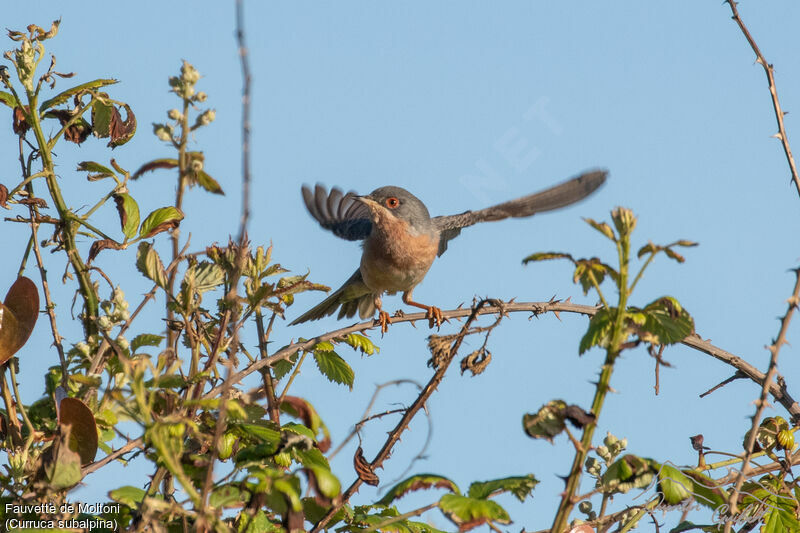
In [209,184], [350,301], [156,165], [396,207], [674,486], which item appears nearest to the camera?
[674,486]

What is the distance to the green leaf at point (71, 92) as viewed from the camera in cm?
351

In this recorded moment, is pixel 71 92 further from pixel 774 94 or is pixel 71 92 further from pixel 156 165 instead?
pixel 774 94

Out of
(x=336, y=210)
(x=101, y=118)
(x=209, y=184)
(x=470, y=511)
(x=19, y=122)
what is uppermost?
(x=336, y=210)

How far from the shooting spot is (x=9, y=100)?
11.4ft

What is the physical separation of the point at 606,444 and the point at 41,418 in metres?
2.29

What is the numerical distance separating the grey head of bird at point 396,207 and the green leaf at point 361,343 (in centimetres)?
340

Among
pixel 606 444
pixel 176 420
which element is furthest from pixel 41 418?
pixel 606 444

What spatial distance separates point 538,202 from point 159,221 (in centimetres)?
327

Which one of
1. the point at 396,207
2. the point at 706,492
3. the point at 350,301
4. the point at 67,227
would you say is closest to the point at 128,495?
the point at 67,227

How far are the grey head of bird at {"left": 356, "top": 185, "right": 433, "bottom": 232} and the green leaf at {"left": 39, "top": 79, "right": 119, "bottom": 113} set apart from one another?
3.70 metres

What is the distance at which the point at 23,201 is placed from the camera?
3.43m

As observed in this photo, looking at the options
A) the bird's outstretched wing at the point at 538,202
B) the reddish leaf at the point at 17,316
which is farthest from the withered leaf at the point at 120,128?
the bird's outstretched wing at the point at 538,202

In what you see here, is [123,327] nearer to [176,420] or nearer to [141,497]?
[141,497]

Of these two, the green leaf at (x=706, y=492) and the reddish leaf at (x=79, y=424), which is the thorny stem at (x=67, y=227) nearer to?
the reddish leaf at (x=79, y=424)
